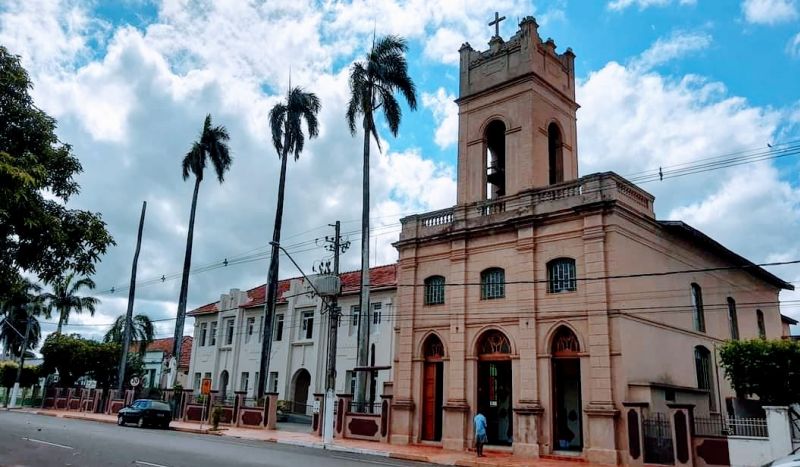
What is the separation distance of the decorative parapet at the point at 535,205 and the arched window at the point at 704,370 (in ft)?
18.6

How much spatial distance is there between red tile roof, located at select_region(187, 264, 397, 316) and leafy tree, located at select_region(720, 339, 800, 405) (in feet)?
64.3

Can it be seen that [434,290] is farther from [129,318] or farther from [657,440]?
[129,318]

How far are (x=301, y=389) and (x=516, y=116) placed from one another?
955 inches

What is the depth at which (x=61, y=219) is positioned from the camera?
974cm

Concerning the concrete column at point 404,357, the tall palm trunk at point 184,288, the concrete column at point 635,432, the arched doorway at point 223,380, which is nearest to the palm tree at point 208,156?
the tall palm trunk at point 184,288

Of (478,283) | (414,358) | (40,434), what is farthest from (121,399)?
(478,283)

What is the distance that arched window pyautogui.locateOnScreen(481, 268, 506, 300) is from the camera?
23.2m

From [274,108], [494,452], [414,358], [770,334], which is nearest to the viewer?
[494,452]

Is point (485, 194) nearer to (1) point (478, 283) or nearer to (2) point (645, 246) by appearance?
(1) point (478, 283)

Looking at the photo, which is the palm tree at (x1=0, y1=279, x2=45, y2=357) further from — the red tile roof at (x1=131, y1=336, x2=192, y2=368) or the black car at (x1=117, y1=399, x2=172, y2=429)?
the black car at (x1=117, y1=399, x2=172, y2=429)

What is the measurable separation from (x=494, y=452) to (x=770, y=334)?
1762 centimetres

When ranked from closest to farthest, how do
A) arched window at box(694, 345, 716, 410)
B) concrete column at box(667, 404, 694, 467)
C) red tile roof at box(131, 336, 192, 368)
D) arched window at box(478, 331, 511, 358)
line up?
concrete column at box(667, 404, 694, 467) → arched window at box(478, 331, 511, 358) → arched window at box(694, 345, 716, 410) → red tile roof at box(131, 336, 192, 368)

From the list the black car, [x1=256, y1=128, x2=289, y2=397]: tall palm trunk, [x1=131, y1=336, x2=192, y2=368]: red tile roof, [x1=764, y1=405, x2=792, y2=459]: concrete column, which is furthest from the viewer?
[x1=131, y1=336, x2=192, y2=368]: red tile roof

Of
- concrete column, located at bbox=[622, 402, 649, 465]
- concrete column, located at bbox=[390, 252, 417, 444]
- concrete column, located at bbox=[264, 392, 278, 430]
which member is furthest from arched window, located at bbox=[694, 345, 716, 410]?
concrete column, located at bbox=[264, 392, 278, 430]
